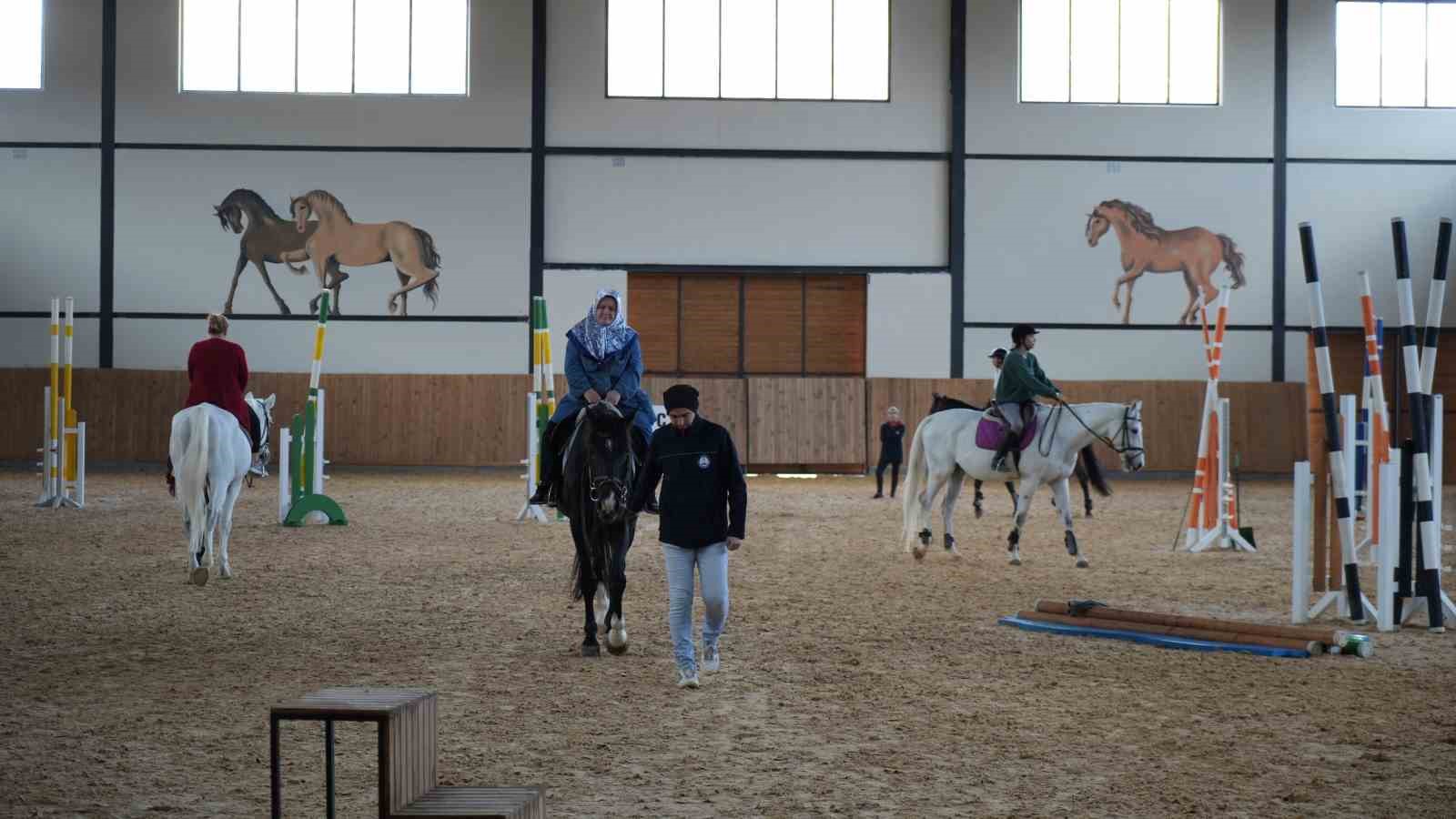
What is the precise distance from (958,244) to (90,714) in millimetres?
22103

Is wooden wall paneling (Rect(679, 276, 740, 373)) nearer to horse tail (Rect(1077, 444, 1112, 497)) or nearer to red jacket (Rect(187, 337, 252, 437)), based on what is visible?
horse tail (Rect(1077, 444, 1112, 497))

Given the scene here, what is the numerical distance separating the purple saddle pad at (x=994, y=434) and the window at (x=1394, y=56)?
17.0 meters

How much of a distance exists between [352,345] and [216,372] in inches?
635

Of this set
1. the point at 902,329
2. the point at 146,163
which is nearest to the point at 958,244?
the point at 902,329

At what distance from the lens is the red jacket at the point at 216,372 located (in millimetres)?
11133

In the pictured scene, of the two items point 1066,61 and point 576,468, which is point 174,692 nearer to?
point 576,468

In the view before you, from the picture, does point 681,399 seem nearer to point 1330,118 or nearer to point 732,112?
point 732,112

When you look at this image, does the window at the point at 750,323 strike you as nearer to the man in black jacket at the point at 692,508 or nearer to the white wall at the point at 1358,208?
the white wall at the point at 1358,208

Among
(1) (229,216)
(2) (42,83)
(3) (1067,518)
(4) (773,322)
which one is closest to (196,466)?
(3) (1067,518)

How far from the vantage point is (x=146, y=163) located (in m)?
26.8

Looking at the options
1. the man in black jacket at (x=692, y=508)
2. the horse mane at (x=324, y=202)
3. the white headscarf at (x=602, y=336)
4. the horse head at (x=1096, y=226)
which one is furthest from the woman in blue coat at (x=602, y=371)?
the horse head at (x=1096, y=226)

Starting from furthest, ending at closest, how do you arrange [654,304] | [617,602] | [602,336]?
[654,304] < [602,336] < [617,602]

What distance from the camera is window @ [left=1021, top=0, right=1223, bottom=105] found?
27234mm

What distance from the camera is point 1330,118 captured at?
2730 centimetres
